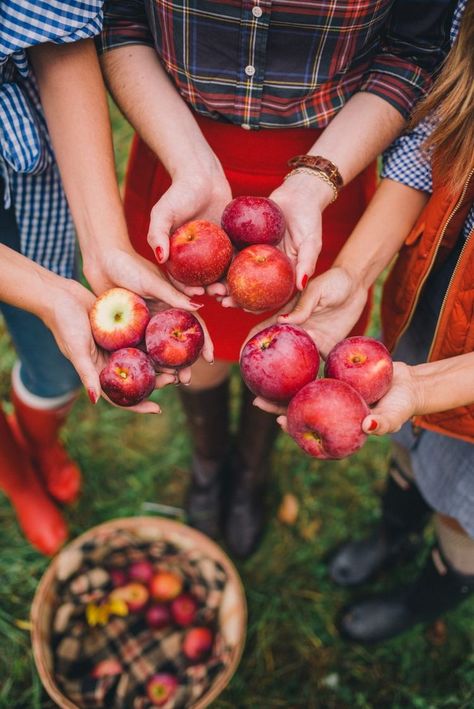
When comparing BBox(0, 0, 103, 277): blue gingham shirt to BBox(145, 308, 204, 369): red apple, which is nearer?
BBox(0, 0, 103, 277): blue gingham shirt

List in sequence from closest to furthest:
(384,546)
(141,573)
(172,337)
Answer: (172,337) → (141,573) → (384,546)

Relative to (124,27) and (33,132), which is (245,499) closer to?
(33,132)

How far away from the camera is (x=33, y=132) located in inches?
76.3

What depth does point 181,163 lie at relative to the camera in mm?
2025

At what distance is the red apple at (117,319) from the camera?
1935 mm

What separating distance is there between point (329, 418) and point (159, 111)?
1288 mm

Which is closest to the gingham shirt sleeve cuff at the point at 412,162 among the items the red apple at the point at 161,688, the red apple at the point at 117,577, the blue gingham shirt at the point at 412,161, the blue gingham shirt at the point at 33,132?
the blue gingham shirt at the point at 412,161

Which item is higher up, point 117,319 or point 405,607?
point 117,319

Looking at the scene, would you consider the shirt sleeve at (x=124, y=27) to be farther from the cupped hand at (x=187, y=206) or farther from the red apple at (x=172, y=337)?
the red apple at (x=172, y=337)

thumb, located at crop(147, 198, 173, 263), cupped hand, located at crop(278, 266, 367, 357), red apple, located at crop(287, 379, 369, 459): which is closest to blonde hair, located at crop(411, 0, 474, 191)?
cupped hand, located at crop(278, 266, 367, 357)

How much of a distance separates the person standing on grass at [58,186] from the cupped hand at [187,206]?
133mm

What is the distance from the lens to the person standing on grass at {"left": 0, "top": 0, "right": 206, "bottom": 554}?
1842mm

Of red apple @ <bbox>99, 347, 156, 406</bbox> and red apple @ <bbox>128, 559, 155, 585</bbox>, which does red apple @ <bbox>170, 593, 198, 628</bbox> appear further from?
red apple @ <bbox>99, 347, 156, 406</bbox>

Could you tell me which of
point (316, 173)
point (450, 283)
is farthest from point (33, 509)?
point (450, 283)
